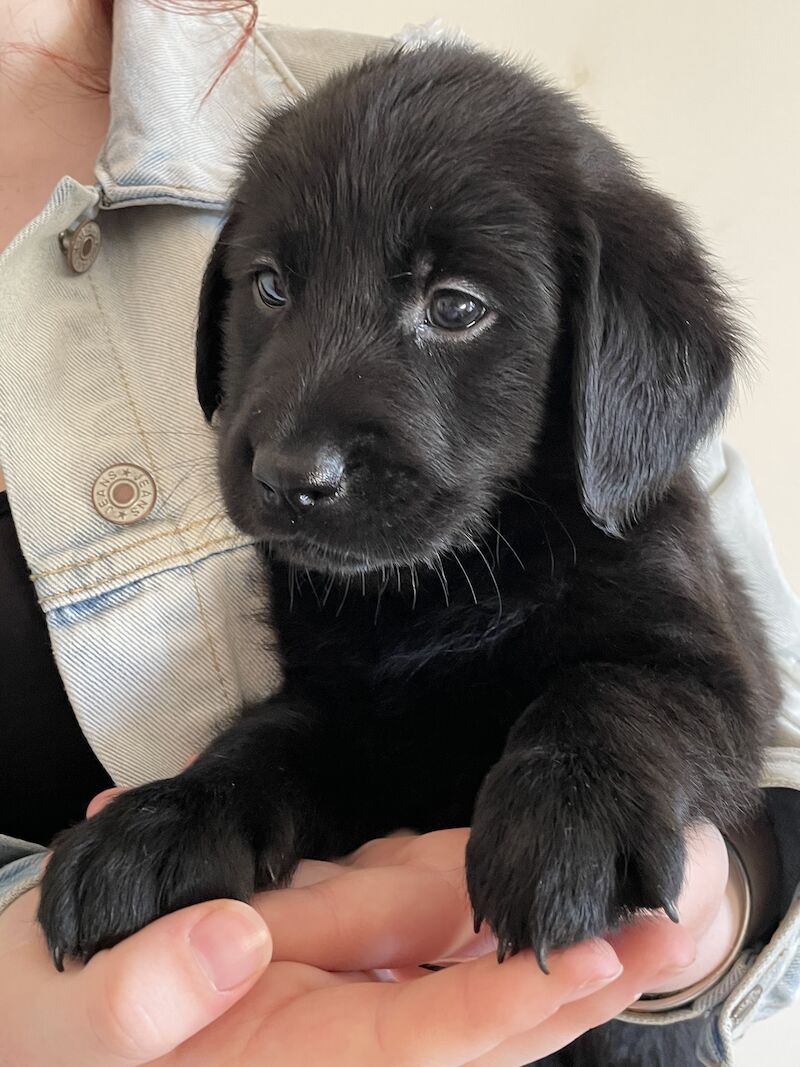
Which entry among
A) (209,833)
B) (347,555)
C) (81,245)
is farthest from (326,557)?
(81,245)

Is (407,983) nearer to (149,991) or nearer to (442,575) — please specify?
(149,991)

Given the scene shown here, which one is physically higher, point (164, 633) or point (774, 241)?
point (774, 241)

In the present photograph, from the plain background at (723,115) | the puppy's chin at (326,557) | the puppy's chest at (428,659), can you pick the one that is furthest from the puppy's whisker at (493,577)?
the plain background at (723,115)

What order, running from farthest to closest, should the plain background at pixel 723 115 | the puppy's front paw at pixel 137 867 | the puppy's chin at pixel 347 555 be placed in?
the plain background at pixel 723 115
the puppy's chin at pixel 347 555
the puppy's front paw at pixel 137 867

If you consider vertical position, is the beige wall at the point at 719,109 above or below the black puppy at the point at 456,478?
above

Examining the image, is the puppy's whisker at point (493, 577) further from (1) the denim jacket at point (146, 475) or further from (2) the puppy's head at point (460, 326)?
(1) the denim jacket at point (146, 475)

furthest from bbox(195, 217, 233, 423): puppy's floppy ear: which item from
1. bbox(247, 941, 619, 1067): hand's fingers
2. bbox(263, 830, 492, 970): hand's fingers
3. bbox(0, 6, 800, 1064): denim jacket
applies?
bbox(247, 941, 619, 1067): hand's fingers

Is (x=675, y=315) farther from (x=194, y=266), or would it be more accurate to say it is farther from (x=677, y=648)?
(x=194, y=266)

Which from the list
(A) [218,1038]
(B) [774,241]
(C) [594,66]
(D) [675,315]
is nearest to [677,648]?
(D) [675,315]
